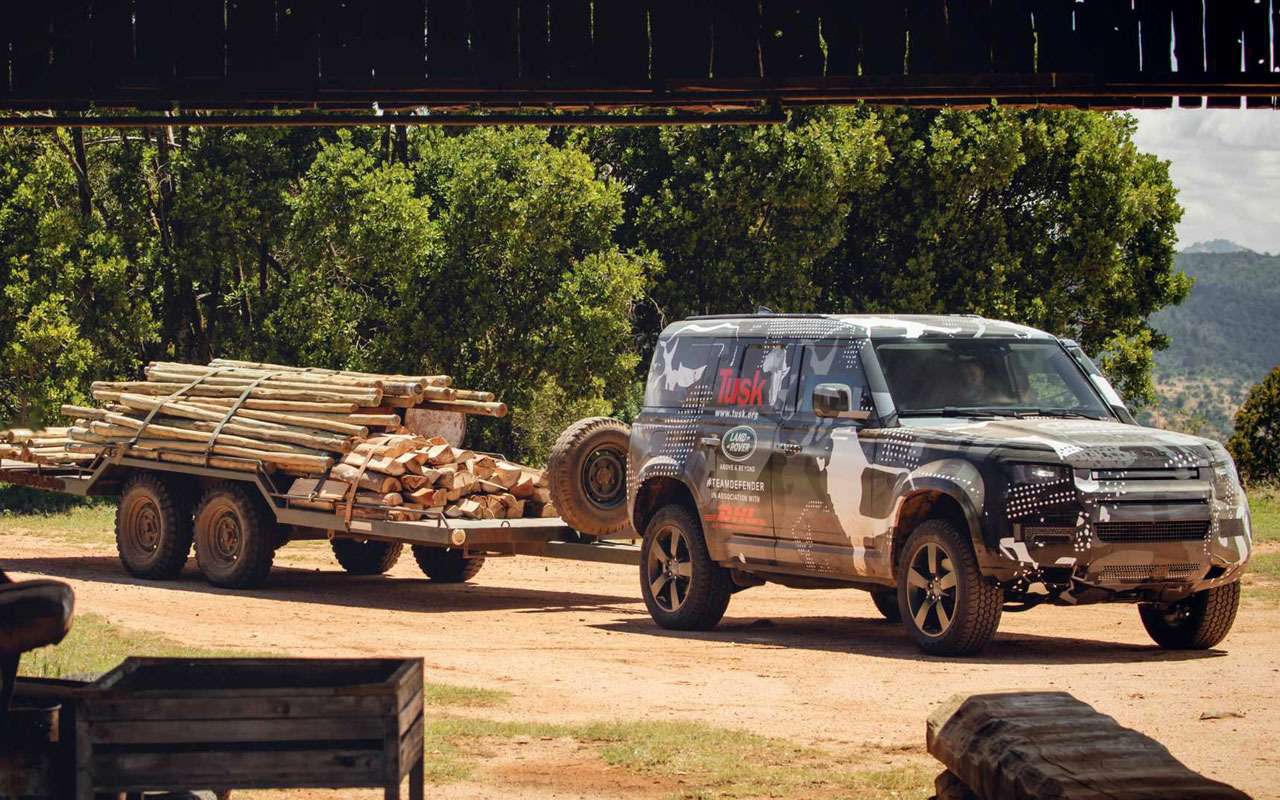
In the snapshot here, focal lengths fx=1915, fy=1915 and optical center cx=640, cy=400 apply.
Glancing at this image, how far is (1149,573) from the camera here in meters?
13.6

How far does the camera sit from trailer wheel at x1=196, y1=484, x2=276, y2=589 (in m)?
19.9

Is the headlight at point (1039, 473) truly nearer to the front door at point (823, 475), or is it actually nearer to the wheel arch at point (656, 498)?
the front door at point (823, 475)

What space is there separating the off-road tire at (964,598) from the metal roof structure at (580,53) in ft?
12.0

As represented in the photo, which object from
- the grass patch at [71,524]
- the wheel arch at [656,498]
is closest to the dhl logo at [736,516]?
the wheel arch at [656,498]

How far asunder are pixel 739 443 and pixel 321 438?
5.26 meters

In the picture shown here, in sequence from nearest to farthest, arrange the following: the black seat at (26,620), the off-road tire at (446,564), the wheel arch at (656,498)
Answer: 1. the black seat at (26,620)
2. the wheel arch at (656,498)
3. the off-road tire at (446,564)

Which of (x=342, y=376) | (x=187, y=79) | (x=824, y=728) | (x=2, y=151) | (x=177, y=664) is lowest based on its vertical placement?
(x=824, y=728)

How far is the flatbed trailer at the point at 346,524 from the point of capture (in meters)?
18.1

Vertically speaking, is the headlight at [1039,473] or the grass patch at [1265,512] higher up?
the headlight at [1039,473]

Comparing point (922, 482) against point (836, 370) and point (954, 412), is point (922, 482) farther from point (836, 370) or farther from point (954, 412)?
point (836, 370)

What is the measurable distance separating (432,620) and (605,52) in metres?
7.96

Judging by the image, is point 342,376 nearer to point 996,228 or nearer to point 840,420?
point 840,420

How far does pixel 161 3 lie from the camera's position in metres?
11.2

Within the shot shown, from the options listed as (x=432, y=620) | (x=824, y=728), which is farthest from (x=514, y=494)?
(x=824, y=728)
